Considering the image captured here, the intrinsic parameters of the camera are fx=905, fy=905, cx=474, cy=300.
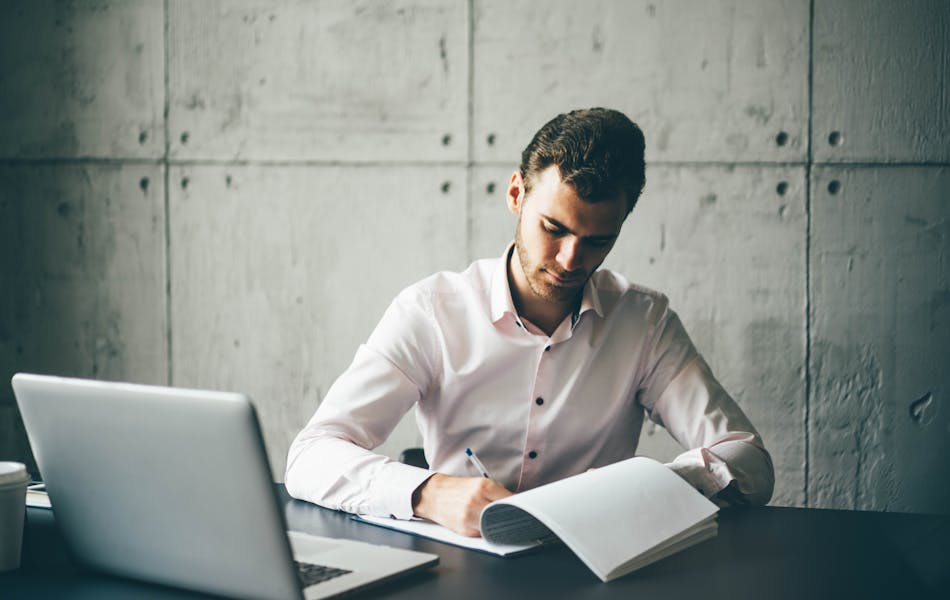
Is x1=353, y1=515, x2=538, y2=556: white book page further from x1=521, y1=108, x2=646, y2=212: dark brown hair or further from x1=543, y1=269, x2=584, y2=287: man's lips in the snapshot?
x1=521, y1=108, x2=646, y2=212: dark brown hair

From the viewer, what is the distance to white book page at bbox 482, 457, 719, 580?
50.1 inches

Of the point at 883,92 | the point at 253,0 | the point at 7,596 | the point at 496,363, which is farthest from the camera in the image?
the point at 253,0

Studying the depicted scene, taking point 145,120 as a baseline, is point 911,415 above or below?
below

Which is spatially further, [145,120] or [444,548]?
[145,120]

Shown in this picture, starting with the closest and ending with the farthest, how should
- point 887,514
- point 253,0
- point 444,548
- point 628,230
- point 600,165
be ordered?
point 444,548 < point 887,514 < point 600,165 < point 628,230 < point 253,0

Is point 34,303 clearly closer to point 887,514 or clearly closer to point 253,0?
point 253,0

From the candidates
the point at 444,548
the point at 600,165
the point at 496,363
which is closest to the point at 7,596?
the point at 444,548

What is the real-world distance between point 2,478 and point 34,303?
2.81 metres

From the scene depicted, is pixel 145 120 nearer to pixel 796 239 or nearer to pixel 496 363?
pixel 496 363

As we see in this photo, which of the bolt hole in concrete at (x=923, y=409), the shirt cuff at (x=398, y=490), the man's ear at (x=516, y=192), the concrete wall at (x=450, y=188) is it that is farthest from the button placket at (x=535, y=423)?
the bolt hole in concrete at (x=923, y=409)

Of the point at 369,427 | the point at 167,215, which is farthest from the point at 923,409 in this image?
the point at 167,215

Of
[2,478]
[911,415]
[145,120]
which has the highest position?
[145,120]

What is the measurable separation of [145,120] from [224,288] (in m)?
0.76

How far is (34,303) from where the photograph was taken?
3.79m
